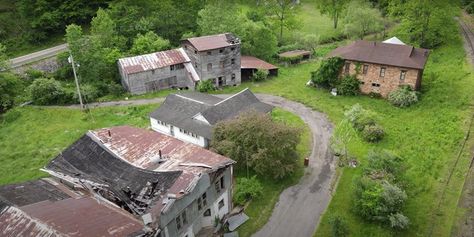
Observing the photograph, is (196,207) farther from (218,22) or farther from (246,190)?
(218,22)

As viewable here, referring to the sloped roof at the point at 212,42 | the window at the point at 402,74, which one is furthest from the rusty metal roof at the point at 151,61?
the window at the point at 402,74

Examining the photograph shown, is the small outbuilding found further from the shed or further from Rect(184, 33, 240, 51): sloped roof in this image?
Rect(184, 33, 240, 51): sloped roof

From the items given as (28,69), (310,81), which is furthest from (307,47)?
(28,69)

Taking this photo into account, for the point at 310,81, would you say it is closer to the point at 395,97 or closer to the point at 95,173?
the point at 395,97

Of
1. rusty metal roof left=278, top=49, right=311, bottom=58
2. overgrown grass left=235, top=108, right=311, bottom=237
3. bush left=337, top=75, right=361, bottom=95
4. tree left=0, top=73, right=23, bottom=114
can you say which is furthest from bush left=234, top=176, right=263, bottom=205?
rusty metal roof left=278, top=49, right=311, bottom=58

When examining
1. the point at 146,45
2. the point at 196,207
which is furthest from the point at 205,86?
the point at 196,207

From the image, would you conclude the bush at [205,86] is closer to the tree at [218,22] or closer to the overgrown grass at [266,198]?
the tree at [218,22]
